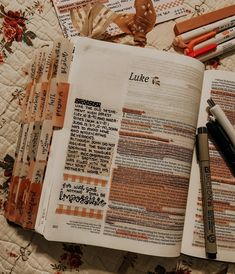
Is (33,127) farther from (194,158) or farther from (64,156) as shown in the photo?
(194,158)

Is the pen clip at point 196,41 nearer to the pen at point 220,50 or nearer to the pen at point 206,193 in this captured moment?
the pen at point 220,50

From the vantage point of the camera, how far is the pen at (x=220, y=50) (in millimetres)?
661

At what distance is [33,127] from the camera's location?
60 cm

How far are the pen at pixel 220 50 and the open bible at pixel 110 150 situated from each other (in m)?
0.06

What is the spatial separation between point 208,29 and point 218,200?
0.89 ft

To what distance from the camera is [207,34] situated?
669 mm

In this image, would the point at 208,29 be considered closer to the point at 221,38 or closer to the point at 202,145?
the point at 221,38

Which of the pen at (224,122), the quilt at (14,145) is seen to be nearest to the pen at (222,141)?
the pen at (224,122)

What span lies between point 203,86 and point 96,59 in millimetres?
175

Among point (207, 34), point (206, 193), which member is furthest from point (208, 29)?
point (206, 193)

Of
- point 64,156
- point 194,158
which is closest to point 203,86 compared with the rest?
point 194,158

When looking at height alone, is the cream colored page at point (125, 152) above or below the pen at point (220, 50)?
below

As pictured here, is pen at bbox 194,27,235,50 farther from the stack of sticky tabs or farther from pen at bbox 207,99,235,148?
pen at bbox 207,99,235,148

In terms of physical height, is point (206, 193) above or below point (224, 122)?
below
